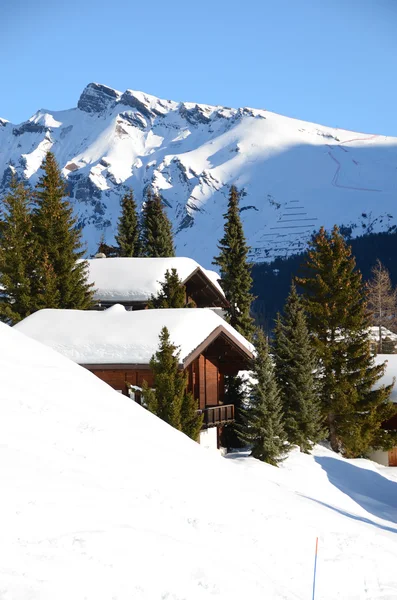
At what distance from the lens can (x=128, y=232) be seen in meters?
58.8

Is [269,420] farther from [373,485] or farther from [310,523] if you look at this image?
[310,523]

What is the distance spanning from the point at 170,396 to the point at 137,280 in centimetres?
1826

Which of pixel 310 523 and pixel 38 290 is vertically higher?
pixel 38 290

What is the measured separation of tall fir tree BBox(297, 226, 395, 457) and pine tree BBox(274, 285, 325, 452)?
8.98 feet

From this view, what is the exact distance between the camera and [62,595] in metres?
7.25

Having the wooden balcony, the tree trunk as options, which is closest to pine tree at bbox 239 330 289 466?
the wooden balcony

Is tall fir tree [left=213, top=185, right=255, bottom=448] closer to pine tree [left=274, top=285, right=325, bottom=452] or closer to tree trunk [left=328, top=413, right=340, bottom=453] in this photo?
tree trunk [left=328, top=413, right=340, bottom=453]

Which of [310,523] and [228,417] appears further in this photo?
[228,417]

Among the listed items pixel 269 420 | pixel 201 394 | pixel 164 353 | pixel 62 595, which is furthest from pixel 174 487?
pixel 201 394

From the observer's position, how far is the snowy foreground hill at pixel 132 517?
802 centimetres

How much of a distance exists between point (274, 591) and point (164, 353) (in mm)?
12871

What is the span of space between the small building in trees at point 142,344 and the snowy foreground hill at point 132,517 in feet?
24.3

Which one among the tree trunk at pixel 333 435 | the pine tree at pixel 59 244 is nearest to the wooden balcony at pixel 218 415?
the tree trunk at pixel 333 435

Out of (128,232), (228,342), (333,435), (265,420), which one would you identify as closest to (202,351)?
(228,342)
